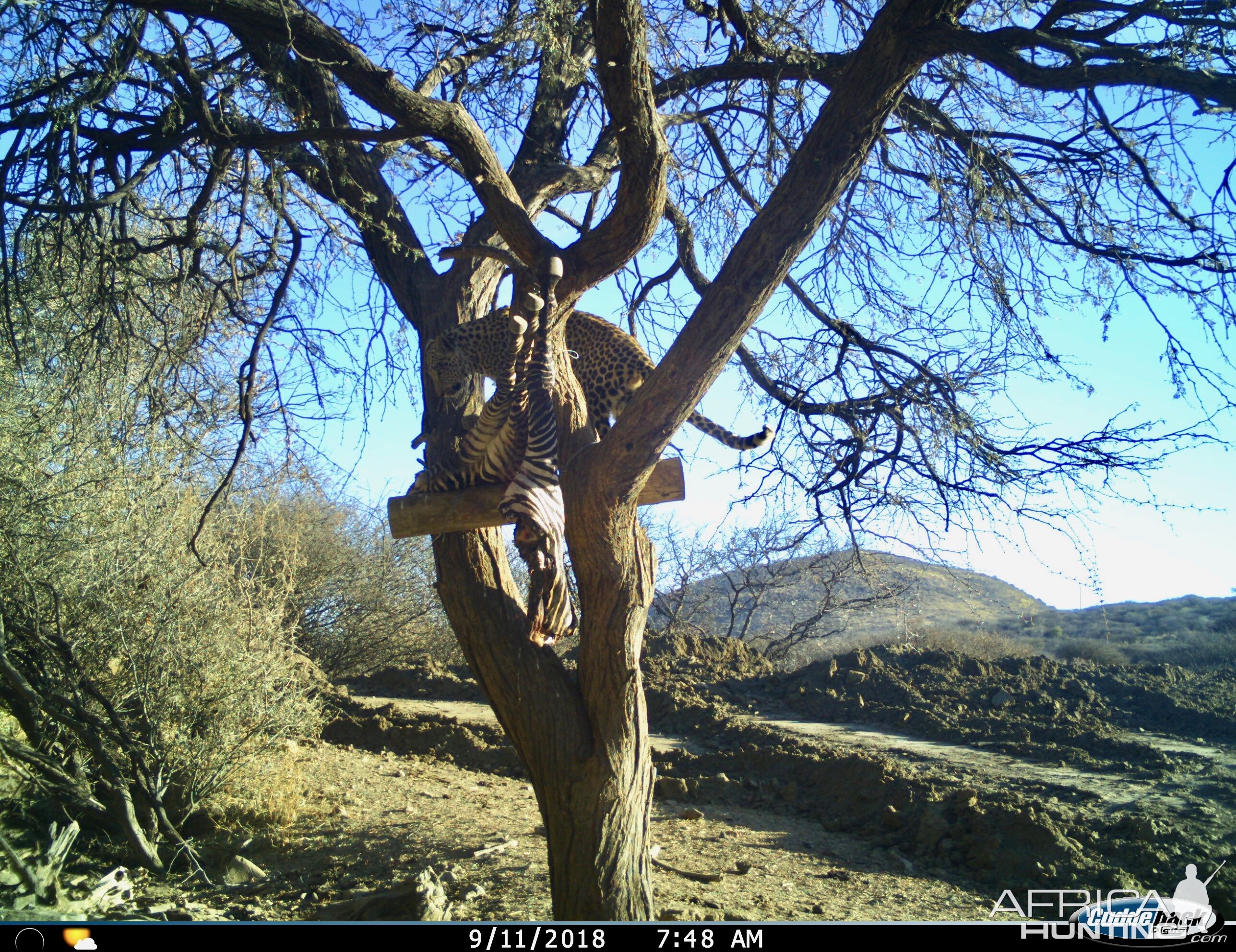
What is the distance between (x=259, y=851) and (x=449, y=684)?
5.11 meters

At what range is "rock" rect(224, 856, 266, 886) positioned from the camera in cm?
564

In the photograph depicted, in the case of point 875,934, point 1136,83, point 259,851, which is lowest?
point 259,851

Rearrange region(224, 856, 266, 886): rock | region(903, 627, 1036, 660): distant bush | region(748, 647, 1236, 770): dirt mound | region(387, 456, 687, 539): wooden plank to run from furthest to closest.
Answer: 1. region(903, 627, 1036, 660): distant bush
2. region(748, 647, 1236, 770): dirt mound
3. region(224, 856, 266, 886): rock
4. region(387, 456, 687, 539): wooden plank

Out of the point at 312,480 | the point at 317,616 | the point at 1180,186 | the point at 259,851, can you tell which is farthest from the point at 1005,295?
the point at 317,616

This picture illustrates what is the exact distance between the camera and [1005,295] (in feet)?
17.1

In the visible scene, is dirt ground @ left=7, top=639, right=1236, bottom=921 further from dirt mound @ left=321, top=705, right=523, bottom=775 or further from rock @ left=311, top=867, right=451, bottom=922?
rock @ left=311, top=867, right=451, bottom=922

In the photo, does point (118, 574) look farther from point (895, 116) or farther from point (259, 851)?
point (895, 116)

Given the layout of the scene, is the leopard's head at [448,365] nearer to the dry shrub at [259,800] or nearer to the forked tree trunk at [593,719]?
the forked tree trunk at [593,719]

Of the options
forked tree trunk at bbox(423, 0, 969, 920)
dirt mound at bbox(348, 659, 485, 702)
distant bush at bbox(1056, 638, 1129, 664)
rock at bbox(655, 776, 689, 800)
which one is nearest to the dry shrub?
rock at bbox(655, 776, 689, 800)

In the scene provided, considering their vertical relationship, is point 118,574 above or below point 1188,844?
above

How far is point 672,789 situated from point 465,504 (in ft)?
14.3

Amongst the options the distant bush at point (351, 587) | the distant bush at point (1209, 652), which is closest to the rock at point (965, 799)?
the distant bush at point (1209, 652)

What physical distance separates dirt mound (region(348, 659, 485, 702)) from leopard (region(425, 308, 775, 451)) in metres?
5.86

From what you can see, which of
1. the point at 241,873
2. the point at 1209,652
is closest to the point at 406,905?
the point at 241,873
